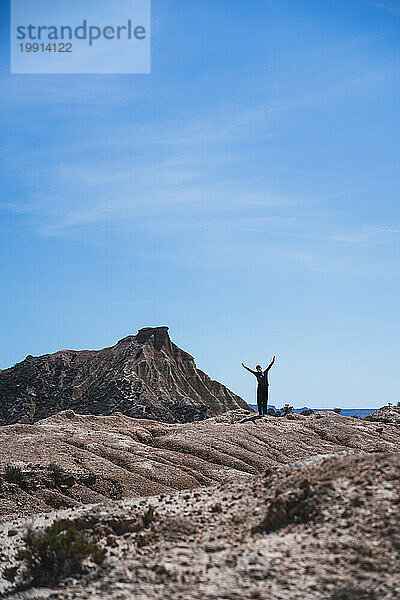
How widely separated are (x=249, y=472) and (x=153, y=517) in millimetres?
6970

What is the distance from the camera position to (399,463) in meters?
7.91

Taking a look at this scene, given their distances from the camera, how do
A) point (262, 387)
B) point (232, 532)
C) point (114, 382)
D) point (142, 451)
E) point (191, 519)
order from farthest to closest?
1. point (114, 382)
2. point (262, 387)
3. point (142, 451)
4. point (191, 519)
5. point (232, 532)

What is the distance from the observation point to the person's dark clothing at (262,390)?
21.2m

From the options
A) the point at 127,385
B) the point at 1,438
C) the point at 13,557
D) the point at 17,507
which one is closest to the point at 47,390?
the point at 127,385

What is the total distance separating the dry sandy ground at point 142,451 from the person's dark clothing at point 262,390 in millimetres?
1230

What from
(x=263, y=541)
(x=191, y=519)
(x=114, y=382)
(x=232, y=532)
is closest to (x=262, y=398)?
(x=191, y=519)

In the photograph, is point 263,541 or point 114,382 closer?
point 263,541

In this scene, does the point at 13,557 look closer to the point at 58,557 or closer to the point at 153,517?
the point at 58,557

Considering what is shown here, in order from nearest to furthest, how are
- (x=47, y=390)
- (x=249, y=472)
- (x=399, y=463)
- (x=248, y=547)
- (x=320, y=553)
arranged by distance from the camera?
(x=320, y=553) → (x=248, y=547) → (x=399, y=463) → (x=249, y=472) → (x=47, y=390)

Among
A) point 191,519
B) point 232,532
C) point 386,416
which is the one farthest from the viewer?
point 386,416

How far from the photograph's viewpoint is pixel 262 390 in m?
21.3

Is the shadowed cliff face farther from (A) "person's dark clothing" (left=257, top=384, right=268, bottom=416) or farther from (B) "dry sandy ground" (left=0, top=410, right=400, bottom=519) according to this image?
(B) "dry sandy ground" (left=0, top=410, right=400, bottom=519)

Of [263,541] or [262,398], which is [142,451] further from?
[263,541]

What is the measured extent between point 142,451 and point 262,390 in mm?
6914
